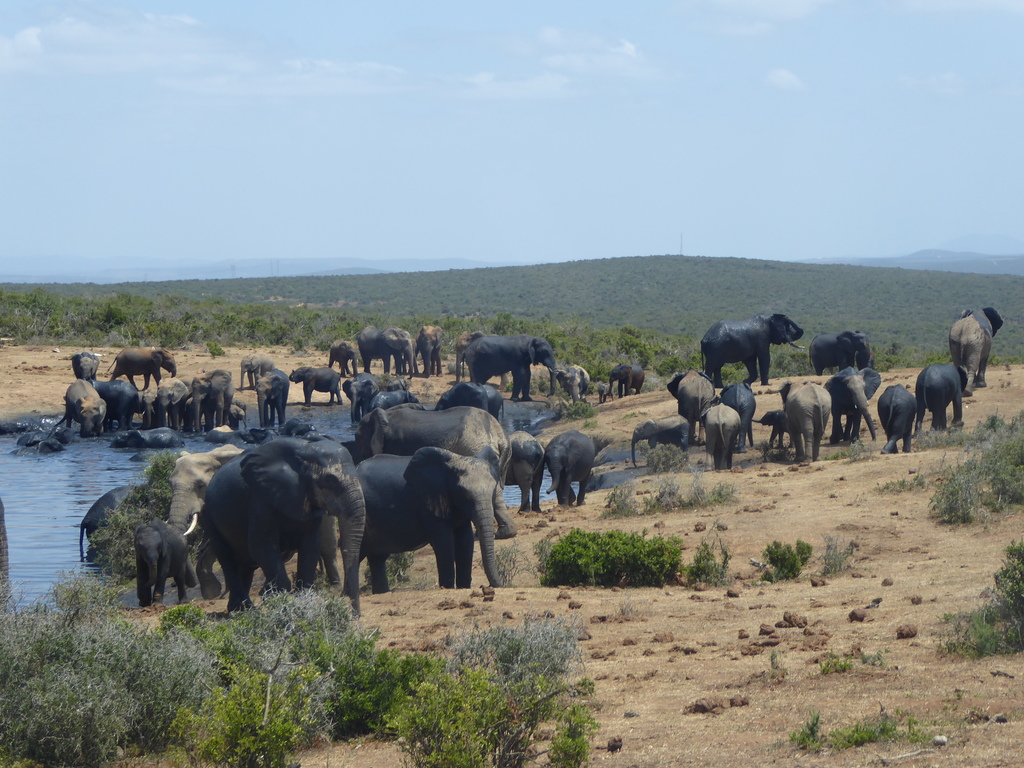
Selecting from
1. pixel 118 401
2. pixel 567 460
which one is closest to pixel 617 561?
pixel 567 460

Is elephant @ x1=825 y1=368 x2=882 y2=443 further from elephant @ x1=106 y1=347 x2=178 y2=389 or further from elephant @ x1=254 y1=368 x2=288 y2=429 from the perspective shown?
elephant @ x1=106 y1=347 x2=178 y2=389

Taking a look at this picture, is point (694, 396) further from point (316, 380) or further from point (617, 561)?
point (316, 380)

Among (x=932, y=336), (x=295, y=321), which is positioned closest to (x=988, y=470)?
(x=295, y=321)

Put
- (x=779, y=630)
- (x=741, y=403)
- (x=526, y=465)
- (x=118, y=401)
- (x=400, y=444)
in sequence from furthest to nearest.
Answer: (x=118, y=401) → (x=741, y=403) → (x=526, y=465) → (x=400, y=444) → (x=779, y=630)

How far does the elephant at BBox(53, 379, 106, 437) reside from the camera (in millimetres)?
26062

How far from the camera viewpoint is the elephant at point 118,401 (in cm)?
2772

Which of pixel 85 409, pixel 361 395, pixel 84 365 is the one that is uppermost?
pixel 84 365

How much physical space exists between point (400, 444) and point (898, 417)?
8495 mm

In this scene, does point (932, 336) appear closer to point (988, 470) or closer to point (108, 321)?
point (108, 321)

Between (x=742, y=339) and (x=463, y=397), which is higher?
(x=742, y=339)

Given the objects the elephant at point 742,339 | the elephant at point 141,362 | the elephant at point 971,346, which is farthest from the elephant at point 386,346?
the elephant at point 971,346

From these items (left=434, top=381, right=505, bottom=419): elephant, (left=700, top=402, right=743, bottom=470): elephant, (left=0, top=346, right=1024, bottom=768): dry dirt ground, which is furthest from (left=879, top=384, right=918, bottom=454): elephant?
(left=434, top=381, right=505, bottom=419): elephant

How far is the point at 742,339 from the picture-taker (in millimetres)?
25234

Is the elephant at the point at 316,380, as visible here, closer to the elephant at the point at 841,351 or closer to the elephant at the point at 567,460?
the elephant at the point at 841,351
